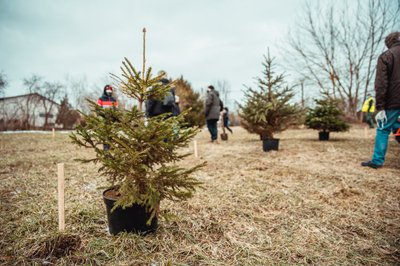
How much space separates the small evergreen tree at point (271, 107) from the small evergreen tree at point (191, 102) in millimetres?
11702

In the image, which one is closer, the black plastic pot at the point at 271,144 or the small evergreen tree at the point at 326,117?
the black plastic pot at the point at 271,144

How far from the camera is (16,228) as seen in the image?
79.5 inches

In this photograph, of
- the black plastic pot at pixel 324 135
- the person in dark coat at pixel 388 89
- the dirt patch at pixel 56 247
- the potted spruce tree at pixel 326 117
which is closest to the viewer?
the dirt patch at pixel 56 247

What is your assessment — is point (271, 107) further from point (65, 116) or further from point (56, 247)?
point (65, 116)

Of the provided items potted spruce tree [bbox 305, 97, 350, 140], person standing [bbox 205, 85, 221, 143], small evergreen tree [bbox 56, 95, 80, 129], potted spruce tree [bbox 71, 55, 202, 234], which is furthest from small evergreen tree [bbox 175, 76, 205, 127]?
potted spruce tree [bbox 71, 55, 202, 234]

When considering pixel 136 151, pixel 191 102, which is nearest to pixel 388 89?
pixel 136 151

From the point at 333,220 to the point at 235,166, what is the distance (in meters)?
2.49

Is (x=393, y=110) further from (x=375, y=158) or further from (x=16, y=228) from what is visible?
(x=16, y=228)

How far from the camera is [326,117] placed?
316 inches

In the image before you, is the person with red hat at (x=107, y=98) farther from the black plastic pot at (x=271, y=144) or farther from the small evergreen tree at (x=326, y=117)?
the small evergreen tree at (x=326, y=117)

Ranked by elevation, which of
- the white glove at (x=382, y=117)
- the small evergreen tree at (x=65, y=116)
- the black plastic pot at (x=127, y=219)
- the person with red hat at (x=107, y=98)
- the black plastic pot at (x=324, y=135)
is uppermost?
the small evergreen tree at (x=65, y=116)

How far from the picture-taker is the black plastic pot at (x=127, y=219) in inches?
72.8

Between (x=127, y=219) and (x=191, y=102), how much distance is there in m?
18.0

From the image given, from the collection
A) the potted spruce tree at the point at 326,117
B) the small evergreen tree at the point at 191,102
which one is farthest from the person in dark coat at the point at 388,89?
the small evergreen tree at the point at 191,102
